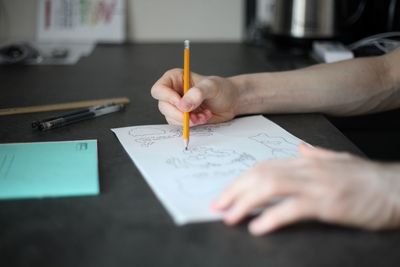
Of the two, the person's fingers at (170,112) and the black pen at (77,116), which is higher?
the person's fingers at (170,112)

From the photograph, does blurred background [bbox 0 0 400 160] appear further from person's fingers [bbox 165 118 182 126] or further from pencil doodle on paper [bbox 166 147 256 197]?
pencil doodle on paper [bbox 166 147 256 197]

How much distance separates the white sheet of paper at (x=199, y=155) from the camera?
25.8 inches

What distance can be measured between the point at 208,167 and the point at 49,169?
241mm

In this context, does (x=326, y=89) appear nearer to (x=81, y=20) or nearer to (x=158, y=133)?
(x=158, y=133)

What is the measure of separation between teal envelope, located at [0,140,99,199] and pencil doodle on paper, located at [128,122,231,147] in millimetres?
79

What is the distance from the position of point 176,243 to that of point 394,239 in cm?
26

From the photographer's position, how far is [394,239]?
0.59 m

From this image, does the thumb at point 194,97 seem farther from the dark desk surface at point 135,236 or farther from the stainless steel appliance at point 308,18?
the stainless steel appliance at point 308,18

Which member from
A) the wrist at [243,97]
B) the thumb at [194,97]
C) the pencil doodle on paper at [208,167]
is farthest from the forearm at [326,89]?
the pencil doodle on paper at [208,167]

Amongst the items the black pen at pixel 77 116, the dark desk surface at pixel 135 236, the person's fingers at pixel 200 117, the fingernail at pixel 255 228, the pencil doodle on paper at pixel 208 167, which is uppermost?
the person's fingers at pixel 200 117

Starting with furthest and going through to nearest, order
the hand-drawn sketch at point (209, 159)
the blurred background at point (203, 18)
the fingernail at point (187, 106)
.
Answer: the blurred background at point (203, 18), the fingernail at point (187, 106), the hand-drawn sketch at point (209, 159)

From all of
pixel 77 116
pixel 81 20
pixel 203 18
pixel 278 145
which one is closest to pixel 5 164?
pixel 77 116

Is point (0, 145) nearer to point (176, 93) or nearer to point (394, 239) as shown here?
point (176, 93)

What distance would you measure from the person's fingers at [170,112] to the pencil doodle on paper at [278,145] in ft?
0.46
